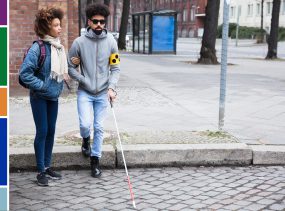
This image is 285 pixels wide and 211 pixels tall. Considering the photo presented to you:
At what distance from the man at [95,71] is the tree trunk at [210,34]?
15501 millimetres

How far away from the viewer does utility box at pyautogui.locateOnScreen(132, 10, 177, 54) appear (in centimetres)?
2741

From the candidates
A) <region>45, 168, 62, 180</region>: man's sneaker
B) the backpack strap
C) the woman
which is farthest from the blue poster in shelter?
the backpack strap

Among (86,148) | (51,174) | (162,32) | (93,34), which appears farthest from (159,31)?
(51,174)

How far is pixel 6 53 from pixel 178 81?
10132 millimetres

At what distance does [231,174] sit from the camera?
5.95 m

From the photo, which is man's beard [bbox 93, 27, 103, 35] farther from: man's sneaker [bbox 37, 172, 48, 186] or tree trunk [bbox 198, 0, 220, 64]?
tree trunk [bbox 198, 0, 220, 64]

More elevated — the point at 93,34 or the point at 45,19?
the point at 45,19

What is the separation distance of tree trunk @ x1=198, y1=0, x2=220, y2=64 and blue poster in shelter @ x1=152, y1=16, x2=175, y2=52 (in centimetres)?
657

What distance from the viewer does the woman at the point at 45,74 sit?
5.05 m

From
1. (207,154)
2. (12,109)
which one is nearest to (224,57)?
(207,154)

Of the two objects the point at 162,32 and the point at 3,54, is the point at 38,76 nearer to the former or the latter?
the point at 3,54

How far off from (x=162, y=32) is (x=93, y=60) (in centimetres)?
2235

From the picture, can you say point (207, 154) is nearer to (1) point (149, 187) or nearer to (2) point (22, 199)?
(1) point (149, 187)

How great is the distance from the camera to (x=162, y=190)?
5.30m
